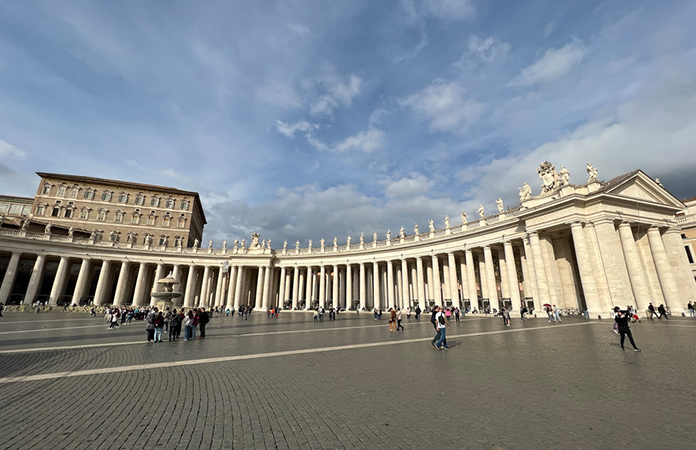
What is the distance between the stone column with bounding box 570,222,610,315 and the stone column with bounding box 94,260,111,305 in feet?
208

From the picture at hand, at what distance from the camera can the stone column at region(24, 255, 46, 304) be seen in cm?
4209

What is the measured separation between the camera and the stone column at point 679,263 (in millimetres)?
28078

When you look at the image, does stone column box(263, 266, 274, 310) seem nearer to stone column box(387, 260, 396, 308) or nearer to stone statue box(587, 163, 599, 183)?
stone column box(387, 260, 396, 308)

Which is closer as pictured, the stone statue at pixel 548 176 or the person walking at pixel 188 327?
the person walking at pixel 188 327

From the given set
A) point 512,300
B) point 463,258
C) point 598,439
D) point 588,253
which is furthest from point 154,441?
point 463,258

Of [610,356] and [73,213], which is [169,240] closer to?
[73,213]

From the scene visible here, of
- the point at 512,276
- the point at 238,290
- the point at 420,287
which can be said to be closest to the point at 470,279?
the point at 512,276

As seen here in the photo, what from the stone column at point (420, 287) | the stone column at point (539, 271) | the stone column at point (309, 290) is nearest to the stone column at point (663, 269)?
the stone column at point (539, 271)

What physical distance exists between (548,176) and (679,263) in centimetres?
1475

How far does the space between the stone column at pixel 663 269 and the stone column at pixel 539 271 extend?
35.0ft

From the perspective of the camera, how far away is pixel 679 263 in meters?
28.9

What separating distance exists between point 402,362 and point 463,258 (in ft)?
120

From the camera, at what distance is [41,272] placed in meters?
44.0

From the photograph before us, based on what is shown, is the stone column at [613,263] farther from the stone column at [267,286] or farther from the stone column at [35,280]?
the stone column at [35,280]
